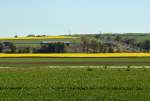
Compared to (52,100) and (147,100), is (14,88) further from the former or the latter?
(147,100)

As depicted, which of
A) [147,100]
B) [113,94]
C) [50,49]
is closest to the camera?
[147,100]

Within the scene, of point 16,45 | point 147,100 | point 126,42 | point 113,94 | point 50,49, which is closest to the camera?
point 147,100

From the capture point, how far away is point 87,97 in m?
18.5

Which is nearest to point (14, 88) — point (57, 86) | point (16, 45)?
point (57, 86)

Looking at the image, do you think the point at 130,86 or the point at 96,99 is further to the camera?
the point at 130,86

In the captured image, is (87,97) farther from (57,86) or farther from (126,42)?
(126,42)

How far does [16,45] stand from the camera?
103 meters

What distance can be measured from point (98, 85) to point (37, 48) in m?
75.4

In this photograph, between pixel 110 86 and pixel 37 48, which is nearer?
pixel 110 86

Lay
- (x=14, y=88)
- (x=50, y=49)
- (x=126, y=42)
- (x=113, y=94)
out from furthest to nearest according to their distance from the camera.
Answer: (x=126, y=42), (x=50, y=49), (x=14, y=88), (x=113, y=94)

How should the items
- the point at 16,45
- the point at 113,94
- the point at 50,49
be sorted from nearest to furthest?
1. the point at 113,94
2. the point at 50,49
3. the point at 16,45

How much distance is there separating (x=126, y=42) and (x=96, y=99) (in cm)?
11468

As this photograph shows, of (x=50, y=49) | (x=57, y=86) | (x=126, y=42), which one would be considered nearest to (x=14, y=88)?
(x=57, y=86)

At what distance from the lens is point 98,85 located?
80.2 feet
